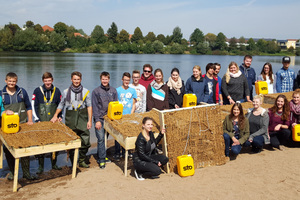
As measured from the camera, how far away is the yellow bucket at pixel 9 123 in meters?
5.53

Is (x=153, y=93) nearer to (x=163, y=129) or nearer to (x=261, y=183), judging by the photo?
(x=163, y=129)

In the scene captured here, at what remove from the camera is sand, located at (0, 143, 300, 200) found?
5.17 m

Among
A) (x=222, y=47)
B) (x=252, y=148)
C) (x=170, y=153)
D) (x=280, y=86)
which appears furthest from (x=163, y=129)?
(x=222, y=47)

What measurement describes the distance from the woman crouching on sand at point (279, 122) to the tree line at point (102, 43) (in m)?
77.6

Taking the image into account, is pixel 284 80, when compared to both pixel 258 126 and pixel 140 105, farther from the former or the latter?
pixel 140 105

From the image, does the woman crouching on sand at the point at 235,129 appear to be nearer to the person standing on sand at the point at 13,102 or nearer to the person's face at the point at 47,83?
the person's face at the point at 47,83

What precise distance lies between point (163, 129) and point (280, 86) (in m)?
5.63

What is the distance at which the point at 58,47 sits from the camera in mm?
82688

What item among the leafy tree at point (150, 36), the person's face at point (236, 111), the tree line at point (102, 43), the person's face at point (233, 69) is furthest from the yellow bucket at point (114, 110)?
the leafy tree at point (150, 36)

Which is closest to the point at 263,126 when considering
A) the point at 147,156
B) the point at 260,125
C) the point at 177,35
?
the point at 260,125

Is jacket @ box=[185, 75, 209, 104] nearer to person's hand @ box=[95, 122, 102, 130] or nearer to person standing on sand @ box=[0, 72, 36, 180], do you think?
person's hand @ box=[95, 122, 102, 130]

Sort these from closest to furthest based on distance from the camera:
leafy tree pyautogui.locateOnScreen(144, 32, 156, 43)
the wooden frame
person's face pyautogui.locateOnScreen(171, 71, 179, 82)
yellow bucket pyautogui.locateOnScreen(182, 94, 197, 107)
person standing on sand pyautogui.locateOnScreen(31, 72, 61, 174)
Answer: the wooden frame → person standing on sand pyautogui.locateOnScreen(31, 72, 61, 174) → yellow bucket pyautogui.locateOnScreen(182, 94, 197, 107) → person's face pyautogui.locateOnScreen(171, 71, 179, 82) → leafy tree pyautogui.locateOnScreen(144, 32, 156, 43)

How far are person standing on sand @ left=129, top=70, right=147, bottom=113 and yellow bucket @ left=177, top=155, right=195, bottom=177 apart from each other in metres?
1.91

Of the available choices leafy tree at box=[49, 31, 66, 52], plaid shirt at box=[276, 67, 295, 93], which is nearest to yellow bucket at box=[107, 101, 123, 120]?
plaid shirt at box=[276, 67, 295, 93]
